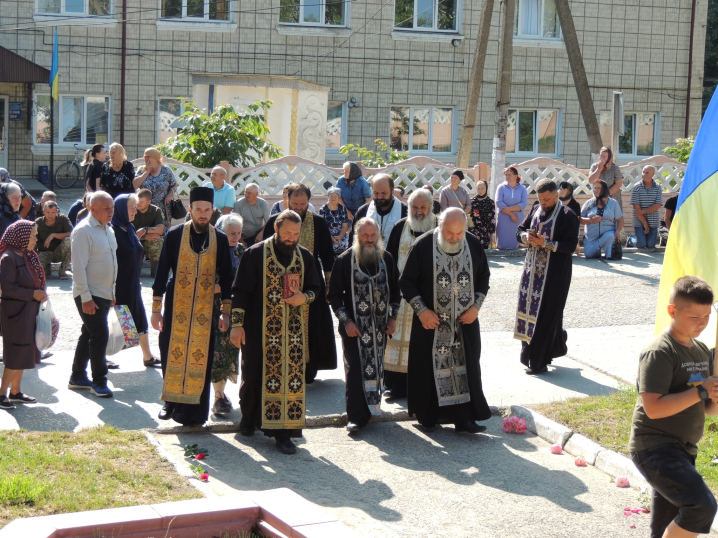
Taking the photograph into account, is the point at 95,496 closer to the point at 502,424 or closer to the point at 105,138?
the point at 502,424

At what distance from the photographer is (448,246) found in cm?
727

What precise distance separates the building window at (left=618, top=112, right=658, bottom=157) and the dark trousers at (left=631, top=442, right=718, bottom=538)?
23521 mm

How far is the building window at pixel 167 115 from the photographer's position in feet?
76.9

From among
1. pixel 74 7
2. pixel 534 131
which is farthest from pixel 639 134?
pixel 74 7

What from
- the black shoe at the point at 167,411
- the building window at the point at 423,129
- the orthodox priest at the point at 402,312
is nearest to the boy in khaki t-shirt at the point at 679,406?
the orthodox priest at the point at 402,312

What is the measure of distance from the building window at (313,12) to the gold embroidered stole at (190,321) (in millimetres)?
17917

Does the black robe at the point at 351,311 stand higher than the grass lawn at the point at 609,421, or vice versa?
the black robe at the point at 351,311

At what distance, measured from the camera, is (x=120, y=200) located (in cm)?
846

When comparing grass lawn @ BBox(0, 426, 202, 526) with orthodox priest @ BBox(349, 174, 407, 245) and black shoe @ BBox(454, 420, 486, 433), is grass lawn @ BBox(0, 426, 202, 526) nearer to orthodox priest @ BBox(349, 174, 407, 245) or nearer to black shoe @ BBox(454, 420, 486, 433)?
black shoe @ BBox(454, 420, 486, 433)

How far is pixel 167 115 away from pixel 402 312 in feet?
54.8

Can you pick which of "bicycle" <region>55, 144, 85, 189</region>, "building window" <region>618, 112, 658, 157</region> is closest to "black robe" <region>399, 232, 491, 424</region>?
"bicycle" <region>55, 144, 85, 189</region>

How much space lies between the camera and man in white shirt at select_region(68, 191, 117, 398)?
7668mm

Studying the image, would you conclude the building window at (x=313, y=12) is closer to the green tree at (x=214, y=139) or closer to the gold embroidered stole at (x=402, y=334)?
the green tree at (x=214, y=139)

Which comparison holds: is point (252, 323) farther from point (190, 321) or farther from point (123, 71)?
point (123, 71)
